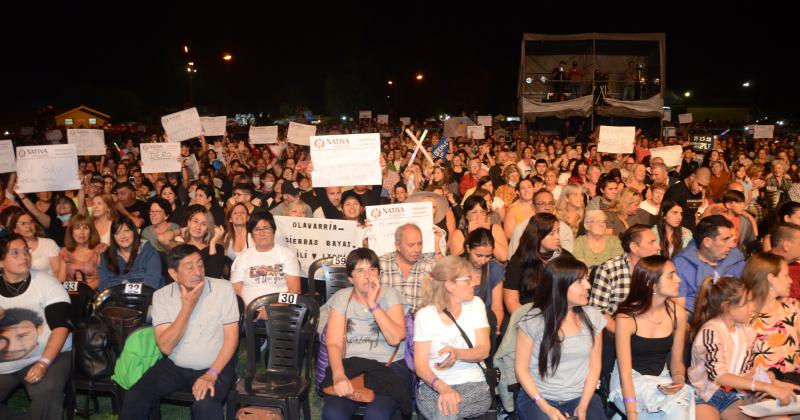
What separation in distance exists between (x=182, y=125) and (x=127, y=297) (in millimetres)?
6507

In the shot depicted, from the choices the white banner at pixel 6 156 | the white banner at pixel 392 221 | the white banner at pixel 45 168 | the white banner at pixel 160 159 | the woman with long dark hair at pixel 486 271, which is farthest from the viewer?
the white banner at pixel 160 159

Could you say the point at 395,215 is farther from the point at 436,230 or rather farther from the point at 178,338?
the point at 178,338

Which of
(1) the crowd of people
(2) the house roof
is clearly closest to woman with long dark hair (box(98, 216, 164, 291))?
(1) the crowd of people

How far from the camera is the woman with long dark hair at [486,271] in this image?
17.7 feet

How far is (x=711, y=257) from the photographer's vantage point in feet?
17.8

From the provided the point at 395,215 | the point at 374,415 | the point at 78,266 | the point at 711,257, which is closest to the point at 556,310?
the point at 374,415

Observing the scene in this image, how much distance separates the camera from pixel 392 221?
661 centimetres

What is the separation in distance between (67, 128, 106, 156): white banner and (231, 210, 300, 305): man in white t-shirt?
6.61 metres

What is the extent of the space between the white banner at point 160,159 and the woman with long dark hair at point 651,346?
8.52 metres

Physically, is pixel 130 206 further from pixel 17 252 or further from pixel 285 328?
pixel 285 328

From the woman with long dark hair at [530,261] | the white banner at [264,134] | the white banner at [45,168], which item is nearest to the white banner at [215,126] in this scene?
the white banner at [264,134]

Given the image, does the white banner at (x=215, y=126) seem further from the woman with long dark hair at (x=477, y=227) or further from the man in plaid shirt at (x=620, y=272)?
the man in plaid shirt at (x=620, y=272)

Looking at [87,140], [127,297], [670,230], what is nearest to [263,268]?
[127,297]

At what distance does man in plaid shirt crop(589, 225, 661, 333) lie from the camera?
5289 millimetres
